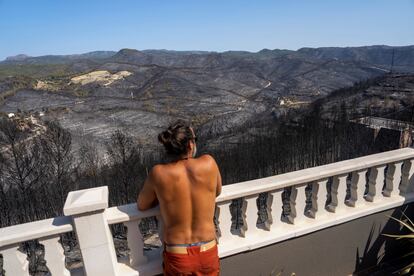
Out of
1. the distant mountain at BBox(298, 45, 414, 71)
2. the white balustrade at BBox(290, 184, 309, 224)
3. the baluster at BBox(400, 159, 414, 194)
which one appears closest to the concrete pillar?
the white balustrade at BBox(290, 184, 309, 224)

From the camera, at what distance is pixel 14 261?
7.07ft

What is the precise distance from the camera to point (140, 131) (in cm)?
3391

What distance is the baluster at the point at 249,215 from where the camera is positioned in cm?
269

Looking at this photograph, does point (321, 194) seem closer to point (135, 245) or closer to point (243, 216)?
point (243, 216)

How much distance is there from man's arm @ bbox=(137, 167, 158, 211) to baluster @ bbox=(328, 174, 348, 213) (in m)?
1.86

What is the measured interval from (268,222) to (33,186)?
14.1 metres

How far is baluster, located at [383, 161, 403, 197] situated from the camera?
331 cm

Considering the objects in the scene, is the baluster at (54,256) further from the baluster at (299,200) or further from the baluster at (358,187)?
the baluster at (358,187)

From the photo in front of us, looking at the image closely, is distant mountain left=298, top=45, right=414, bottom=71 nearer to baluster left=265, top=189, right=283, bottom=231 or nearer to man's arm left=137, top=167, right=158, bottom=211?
baluster left=265, top=189, right=283, bottom=231

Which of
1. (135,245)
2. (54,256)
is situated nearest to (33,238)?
(54,256)

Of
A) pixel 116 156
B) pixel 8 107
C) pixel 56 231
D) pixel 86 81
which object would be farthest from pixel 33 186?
pixel 86 81

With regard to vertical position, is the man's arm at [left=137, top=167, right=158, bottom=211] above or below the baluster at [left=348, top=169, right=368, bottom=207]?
above

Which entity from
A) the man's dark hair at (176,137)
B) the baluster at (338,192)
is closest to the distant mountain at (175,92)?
the baluster at (338,192)

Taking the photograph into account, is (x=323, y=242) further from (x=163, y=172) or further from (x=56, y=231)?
(x=56, y=231)
